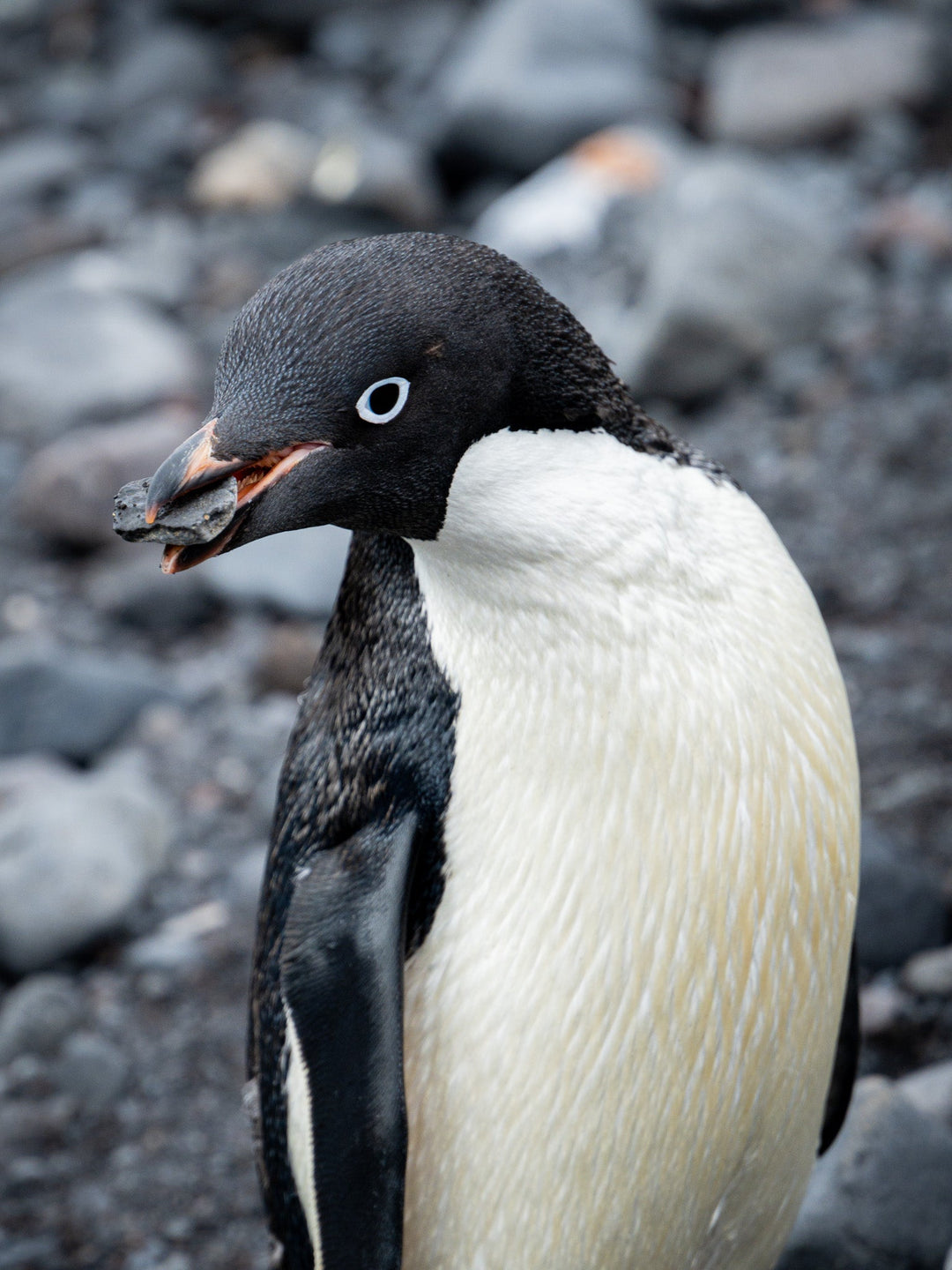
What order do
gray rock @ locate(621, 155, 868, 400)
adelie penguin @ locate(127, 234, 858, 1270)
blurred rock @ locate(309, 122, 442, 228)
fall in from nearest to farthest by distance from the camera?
1. adelie penguin @ locate(127, 234, 858, 1270)
2. gray rock @ locate(621, 155, 868, 400)
3. blurred rock @ locate(309, 122, 442, 228)

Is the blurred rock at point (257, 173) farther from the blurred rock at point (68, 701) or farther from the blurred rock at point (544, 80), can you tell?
the blurred rock at point (68, 701)

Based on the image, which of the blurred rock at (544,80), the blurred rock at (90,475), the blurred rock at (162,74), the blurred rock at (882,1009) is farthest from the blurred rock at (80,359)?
the blurred rock at (882,1009)

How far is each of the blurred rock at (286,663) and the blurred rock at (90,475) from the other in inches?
28.2

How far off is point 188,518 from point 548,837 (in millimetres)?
455

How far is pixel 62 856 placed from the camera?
8.72 ft

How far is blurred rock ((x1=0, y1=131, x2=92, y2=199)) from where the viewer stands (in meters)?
5.63

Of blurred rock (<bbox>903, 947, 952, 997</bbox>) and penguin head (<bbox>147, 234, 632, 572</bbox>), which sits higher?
blurred rock (<bbox>903, 947, 952, 997</bbox>)

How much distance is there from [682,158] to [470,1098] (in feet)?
13.3

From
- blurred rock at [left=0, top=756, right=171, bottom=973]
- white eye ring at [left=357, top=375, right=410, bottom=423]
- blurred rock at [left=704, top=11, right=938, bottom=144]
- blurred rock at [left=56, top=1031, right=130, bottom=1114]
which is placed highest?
blurred rock at [left=704, top=11, right=938, bottom=144]

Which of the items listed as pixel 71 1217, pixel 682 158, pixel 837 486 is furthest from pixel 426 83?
pixel 71 1217

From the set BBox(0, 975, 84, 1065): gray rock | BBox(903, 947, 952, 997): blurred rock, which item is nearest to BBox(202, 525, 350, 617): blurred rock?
BBox(0, 975, 84, 1065): gray rock

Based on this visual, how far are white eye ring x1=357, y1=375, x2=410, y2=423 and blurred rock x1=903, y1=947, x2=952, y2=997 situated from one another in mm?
1472

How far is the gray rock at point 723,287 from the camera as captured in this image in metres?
3.91

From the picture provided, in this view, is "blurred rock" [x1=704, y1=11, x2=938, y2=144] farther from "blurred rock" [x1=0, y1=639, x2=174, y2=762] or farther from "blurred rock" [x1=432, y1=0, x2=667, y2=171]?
"blurred rock" [x1=0, y1=639, x2=174, y2=762]
